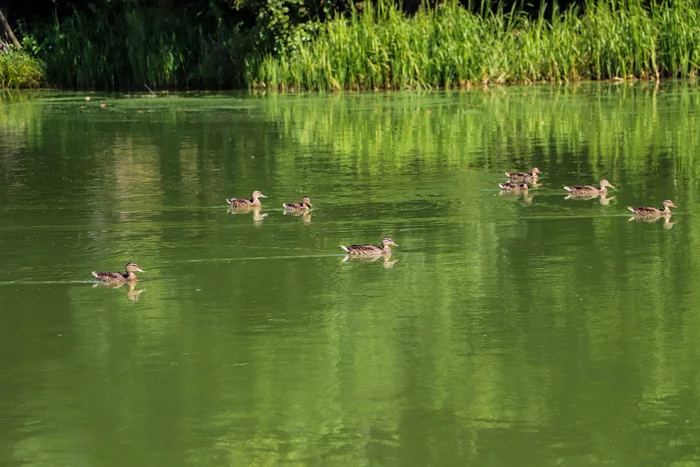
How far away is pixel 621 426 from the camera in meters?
6.02

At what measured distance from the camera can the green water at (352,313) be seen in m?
6.01

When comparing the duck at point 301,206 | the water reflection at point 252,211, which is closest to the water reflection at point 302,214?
the duck at point 301,206

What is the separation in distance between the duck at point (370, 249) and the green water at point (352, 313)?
16 centimetres

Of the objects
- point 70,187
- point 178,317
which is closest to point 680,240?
point 178,317

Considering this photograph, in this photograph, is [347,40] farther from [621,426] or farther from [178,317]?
[621,426]

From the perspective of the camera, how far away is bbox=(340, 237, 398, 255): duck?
32.1 ft

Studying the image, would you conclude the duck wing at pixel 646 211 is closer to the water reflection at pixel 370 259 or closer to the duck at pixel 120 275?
the water reflection at pixel 370 259

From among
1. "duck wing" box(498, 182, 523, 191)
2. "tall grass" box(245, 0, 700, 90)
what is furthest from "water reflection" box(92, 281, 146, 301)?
"tall grass" box(245, 0, 700, 90)

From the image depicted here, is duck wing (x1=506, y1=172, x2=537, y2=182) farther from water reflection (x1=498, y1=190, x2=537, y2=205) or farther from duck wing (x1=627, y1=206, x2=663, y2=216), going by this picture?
duck wing (x1=627, y1=206, x2=663, y2=216)

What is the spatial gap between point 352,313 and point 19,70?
945 inches

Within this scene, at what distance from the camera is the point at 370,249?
32.1 feet

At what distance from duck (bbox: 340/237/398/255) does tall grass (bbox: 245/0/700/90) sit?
17107 millimetres

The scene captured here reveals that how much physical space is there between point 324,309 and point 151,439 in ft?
8.18

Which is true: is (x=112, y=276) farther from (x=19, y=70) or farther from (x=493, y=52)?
(x=19, y=70)
